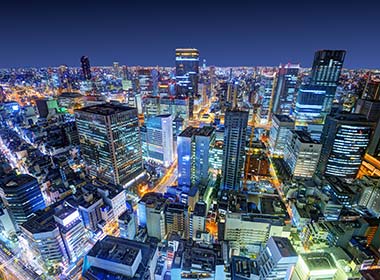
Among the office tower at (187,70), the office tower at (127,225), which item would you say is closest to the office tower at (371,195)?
the office tower at (127,225)

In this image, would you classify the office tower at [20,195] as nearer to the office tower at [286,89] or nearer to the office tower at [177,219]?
Result: the office tower at [177,219]

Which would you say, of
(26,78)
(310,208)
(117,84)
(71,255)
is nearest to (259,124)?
(310,208)

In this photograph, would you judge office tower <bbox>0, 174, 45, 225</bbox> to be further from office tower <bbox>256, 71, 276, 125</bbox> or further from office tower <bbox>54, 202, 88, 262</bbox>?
office tower <bbox>256, 71, 276, 125</bbox>

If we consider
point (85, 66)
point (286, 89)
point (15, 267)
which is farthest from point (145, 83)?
point (15, 267)

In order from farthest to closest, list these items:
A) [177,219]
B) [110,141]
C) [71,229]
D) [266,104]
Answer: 1. [266,104]
2. [110,141]
3. [177,219]
4. [71,229]

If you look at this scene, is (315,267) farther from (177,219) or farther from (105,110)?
(105,110)

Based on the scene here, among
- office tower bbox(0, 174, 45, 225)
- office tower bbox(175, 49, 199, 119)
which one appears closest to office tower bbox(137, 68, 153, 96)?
office tower bbox(175, 49, 199, 119)

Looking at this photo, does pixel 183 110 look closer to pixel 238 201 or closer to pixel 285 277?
pixel 238 201
